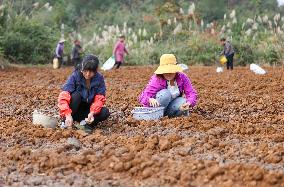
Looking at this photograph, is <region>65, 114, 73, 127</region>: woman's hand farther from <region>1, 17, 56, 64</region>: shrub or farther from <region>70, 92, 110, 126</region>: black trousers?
<region>1, 17, 56, 64</region>: shrub

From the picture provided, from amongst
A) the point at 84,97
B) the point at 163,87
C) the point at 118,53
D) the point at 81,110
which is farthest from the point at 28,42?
the point at 84,97

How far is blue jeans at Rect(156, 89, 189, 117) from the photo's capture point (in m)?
6.51

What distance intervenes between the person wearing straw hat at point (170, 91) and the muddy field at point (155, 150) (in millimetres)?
237

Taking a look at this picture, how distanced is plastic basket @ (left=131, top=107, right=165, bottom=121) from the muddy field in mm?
114

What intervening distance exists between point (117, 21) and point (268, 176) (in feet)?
99.9

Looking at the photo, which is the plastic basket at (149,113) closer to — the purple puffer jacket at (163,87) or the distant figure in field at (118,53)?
the purple puffer jacket at (163,87)

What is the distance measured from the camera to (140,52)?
21656mm

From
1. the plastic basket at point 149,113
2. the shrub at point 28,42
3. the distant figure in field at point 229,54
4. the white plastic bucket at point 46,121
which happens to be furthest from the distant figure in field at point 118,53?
the white plastic bucket at point 46,121

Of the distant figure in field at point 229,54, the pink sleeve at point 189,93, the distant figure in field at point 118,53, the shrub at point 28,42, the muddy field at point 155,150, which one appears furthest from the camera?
the shrub at point 28,42

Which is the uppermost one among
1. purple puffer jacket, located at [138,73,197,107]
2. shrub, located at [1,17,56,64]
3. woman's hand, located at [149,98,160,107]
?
shrub, located at [1,17,56,64]

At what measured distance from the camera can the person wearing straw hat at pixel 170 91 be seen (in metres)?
6.40

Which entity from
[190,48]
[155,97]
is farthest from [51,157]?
[190,48]

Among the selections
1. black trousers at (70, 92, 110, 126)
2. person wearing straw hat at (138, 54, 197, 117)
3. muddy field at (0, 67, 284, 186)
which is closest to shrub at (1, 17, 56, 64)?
muddy field at (0, 67, 284, 186)

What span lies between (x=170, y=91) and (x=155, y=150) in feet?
6.21
